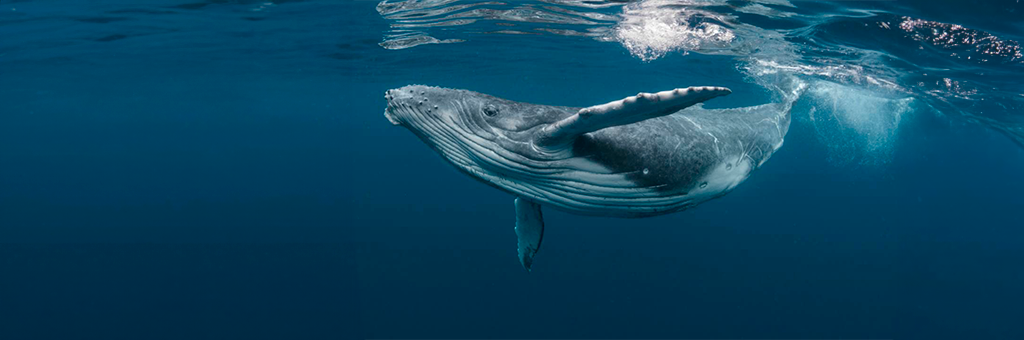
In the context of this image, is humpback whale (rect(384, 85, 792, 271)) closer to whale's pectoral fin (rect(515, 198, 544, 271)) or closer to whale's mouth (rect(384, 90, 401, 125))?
whale's mouth (rect(384, 90, 401, 125))

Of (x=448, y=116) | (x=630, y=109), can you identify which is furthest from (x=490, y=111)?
(x=630, y=109)

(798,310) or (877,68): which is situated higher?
(877,68)

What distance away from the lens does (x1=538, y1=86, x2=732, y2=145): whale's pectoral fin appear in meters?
2.64

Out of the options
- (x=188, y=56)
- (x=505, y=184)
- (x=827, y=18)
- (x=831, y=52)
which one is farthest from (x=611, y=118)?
(x=188, y=56)

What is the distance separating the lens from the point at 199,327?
63.7ft

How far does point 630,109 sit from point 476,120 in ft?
4.04

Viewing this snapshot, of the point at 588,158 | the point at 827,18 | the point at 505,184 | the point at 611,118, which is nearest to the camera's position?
the point at 611,118

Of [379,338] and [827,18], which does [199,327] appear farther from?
[827,18]

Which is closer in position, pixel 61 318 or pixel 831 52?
pixel 831 52

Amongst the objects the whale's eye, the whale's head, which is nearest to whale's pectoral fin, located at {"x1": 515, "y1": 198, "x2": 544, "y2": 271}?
the whale's head

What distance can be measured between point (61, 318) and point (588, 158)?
2780cm

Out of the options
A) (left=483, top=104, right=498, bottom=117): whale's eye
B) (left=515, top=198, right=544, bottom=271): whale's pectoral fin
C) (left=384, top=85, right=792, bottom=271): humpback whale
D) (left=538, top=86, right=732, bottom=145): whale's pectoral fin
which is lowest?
(left=515, top=198, right=544, bottom=271): whale's pectoral fin

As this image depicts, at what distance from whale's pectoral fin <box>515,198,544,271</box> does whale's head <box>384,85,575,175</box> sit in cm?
128

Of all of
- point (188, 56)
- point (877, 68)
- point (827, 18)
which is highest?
point (827, 18)
